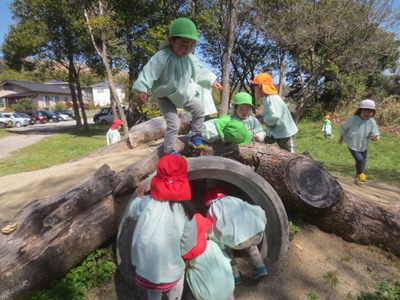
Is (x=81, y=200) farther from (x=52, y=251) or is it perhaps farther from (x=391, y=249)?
(x=391, y=249)

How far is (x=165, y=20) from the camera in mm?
14859

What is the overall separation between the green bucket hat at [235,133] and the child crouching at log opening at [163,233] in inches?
53.5

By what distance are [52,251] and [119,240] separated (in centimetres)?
55

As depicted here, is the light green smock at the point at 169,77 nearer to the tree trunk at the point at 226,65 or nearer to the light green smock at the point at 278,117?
the light green smock at the point at 278,117

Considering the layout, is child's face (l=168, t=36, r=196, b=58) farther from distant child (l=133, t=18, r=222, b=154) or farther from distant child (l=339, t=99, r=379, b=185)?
distant child (l=339, t=99, r=379, b=185)

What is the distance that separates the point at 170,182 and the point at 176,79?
1581 millimetres

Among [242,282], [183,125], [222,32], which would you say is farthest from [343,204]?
[222,32]

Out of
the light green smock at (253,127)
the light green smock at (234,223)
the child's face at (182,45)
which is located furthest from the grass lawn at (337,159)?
the child's face at (182,45)

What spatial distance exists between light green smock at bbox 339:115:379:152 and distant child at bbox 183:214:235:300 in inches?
159

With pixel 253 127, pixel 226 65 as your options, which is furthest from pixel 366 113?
pixel 226 65

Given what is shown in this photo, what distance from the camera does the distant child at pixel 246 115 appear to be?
3.81m

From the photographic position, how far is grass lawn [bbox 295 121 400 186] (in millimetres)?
6566

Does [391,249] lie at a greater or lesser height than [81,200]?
lesser

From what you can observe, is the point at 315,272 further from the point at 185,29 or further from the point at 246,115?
the point at 185,29
